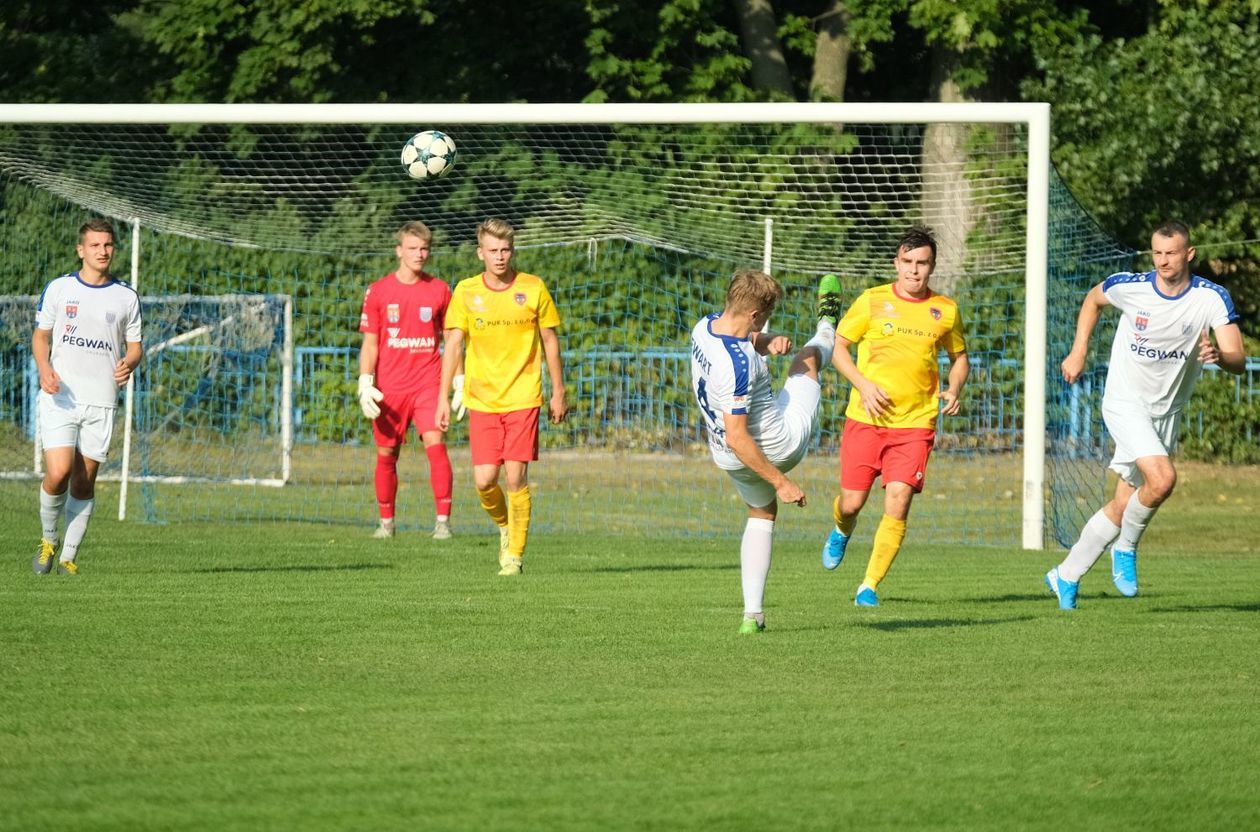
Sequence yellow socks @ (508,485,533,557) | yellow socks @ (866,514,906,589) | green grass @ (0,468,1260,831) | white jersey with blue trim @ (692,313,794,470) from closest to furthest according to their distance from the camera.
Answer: green grass @ (0,468,1260,831), white jersey with blue trim @ (692,313,794,470), yellow socks @ (866,514,906,589), yellow socks @ (508,485,533,557)

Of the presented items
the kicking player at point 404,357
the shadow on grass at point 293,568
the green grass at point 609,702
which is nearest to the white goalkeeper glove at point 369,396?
the kicking player at point 404,357

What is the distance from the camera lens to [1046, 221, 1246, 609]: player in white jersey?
8.68 meters

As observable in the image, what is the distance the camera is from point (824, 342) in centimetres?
808

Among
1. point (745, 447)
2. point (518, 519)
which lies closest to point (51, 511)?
point (518, 519)

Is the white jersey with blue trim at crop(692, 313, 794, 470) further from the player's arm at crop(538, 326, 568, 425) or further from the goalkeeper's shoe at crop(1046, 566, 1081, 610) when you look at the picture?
the player's arm at crop(538, 326, 568, 425)

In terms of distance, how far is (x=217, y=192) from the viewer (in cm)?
1805

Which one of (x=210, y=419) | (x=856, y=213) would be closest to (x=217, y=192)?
(x=210, y=419)

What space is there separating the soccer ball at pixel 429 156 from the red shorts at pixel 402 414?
1.53 meters

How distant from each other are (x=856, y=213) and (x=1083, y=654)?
10.5 metres

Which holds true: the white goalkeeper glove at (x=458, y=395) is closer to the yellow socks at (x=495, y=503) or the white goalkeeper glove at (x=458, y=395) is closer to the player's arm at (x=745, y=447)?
the yellow socks at (x=495, y=503)

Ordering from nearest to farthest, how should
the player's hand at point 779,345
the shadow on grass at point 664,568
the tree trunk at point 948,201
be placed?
the player's hand at point 779,345 → the shadow on grass at point 664,568 → the tree trunk at point 948,201

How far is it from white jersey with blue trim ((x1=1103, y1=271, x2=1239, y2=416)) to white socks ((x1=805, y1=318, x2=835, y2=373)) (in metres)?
1.68

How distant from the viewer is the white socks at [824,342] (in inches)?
313

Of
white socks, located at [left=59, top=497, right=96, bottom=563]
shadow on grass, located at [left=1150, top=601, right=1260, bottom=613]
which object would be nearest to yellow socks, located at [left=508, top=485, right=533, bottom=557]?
white socks, located at [left=59, top=497, right=96, bottom=563]
